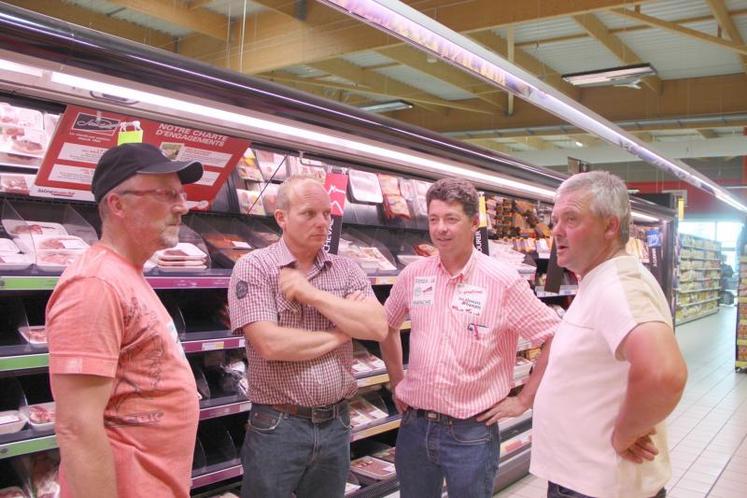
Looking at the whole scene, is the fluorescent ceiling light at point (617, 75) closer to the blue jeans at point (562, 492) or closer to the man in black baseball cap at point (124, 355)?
the blue jeans at point (562, 492)

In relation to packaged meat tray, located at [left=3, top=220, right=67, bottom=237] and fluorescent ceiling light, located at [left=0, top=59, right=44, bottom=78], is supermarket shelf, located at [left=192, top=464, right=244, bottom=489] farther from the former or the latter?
fluorescent ceiling light, located at [left=0, top=59, right=44, bottom=78]

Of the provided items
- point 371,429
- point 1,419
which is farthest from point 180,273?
point 371,429

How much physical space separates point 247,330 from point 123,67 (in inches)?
40.5

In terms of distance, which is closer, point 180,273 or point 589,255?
point 589,255

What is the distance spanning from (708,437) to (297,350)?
6178 millimetres

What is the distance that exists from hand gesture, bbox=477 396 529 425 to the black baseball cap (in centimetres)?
161

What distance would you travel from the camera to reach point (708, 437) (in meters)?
6.63

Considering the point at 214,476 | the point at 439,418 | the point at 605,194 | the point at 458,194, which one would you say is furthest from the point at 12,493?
the point at 605,194

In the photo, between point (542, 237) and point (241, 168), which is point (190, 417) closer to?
point (241, 168)

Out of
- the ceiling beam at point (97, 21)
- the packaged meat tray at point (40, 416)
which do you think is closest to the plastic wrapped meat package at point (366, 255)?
the packaged meat tray at point (40, 416)

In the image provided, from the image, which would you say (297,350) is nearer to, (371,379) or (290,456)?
(290,456)

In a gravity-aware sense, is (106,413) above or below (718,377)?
above

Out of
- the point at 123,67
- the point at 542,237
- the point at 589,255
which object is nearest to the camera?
the point at 589,255

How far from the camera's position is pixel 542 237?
600cm
